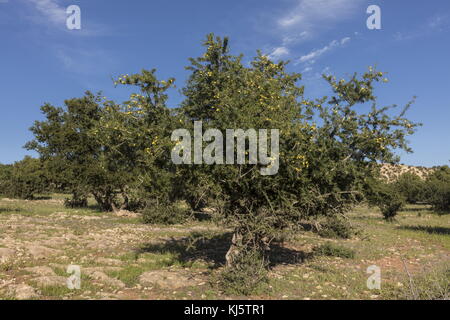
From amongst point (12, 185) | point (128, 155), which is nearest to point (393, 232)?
point (128, 155)

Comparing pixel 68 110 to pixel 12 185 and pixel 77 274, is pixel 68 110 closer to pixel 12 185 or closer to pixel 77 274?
pixel 12 185

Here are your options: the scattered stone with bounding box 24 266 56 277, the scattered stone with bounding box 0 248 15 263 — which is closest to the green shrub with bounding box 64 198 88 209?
the scattered stone with bounding box 0 248 15 263

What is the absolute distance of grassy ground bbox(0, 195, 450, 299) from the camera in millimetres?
9992

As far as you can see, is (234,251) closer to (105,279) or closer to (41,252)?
(105,279)

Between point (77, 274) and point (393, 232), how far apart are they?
2178 cm

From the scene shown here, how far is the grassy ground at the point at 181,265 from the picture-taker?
9.99 metres

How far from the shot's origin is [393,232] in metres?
24.6

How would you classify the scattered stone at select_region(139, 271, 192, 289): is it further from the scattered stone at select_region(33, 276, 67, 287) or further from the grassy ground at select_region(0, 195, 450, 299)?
the scattered stone at select_region(33, 276, 67, 287)

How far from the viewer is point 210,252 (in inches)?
636

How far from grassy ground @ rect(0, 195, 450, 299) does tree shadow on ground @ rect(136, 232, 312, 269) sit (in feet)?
0.15

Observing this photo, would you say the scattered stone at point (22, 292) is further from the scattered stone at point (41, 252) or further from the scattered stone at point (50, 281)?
the scattered stone at point (41, 252)

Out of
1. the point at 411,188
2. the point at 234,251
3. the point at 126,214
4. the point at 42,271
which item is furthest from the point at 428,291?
the point at 411,188
